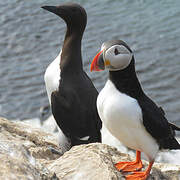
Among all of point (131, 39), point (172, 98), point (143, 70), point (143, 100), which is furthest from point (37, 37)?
point (143, 100)

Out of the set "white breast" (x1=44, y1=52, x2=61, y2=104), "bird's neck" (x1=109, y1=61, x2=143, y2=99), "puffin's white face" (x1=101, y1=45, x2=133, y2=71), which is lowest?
"white breast" (x1=44, y1=52, x2=61, y2=104)

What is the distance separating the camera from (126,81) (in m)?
4.24

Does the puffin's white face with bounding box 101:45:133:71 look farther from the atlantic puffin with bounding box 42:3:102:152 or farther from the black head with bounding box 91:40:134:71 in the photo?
the atlantic puffin with bounding box 42:3:102:152

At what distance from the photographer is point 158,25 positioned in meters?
12.0

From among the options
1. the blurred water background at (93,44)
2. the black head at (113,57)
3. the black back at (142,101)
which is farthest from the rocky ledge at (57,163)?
the blurred water background at (93,44)

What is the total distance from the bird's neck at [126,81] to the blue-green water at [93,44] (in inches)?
184

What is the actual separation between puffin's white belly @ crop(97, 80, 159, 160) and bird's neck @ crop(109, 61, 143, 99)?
0.05 metres

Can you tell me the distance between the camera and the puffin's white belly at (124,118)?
4112mm

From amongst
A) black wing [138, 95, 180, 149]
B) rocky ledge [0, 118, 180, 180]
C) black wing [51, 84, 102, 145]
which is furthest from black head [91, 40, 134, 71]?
black wing [51, 84, 102, 145]

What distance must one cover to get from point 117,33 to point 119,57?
781 cm

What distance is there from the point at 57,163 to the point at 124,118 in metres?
0.77

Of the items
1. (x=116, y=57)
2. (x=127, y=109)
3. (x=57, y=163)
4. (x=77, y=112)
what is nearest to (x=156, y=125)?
(x=127, y=109)

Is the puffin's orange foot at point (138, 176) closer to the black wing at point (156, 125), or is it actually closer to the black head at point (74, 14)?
the black wing at point (156, 125)

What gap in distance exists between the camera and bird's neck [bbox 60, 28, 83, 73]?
19.4 feet
